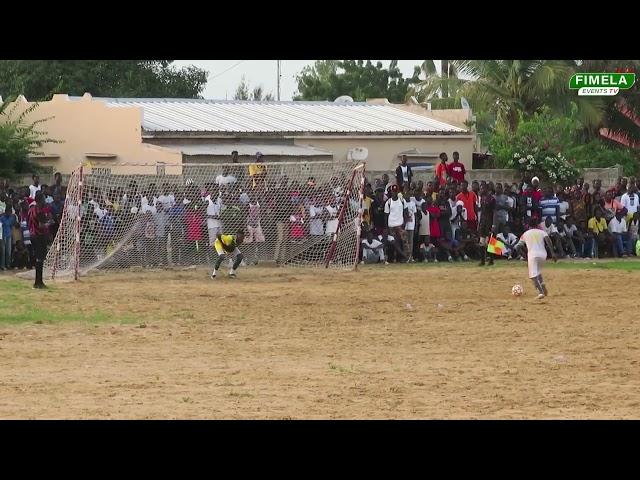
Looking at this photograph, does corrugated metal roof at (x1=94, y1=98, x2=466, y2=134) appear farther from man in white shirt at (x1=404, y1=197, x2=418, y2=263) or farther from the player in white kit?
the player in white kit

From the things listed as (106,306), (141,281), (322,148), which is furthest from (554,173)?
(106,306)

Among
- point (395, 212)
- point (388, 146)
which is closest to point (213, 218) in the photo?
point (395, 212)

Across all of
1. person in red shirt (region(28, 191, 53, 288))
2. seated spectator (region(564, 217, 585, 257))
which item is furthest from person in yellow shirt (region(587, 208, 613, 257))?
person in red shirt (region(28, 191, 53, 288))

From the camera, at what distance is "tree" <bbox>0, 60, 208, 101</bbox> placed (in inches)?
1895

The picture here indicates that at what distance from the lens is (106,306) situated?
18906 mm

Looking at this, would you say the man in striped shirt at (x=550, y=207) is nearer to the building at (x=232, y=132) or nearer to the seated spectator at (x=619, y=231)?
the seated spectator at (x=619, y=231)

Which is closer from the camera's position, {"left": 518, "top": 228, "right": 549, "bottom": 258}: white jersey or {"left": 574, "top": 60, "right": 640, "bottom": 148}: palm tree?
{"left": 518, "top": 228, "right": 549, "bottom": 258}: white jersey

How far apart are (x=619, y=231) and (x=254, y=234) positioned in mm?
8905

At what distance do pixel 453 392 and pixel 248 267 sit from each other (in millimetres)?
14530

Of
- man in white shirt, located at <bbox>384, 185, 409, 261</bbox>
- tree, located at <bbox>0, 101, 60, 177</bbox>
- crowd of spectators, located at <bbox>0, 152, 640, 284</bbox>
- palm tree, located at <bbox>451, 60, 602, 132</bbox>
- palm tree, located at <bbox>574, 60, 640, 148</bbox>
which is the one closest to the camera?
crowd of spectators, located at <bbox>0, 152, 640, 284</bbox>

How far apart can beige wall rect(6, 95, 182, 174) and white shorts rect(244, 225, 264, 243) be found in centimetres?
718

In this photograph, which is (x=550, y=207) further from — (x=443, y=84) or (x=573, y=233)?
(x=443, y=84)

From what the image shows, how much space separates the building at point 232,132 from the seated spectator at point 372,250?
470 centimetres

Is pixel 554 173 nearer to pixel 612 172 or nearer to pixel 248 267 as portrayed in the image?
pixel 612 172
